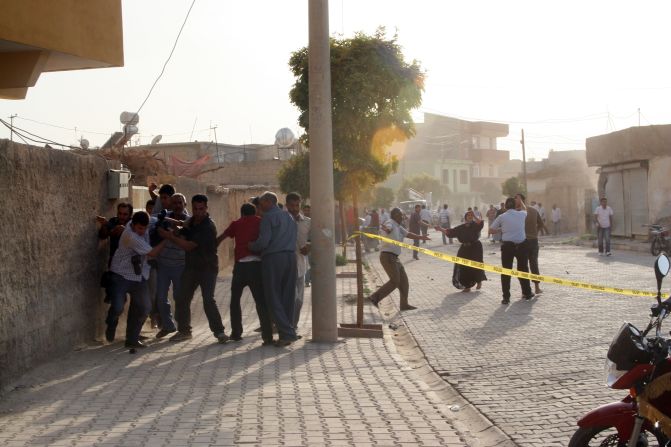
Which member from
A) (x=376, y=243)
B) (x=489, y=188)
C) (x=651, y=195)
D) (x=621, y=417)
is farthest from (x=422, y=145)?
(x=621, y=417)

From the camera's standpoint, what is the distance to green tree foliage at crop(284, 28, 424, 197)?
19.3m

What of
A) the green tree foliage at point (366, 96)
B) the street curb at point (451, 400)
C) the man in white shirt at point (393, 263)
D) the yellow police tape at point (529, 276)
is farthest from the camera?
the green tree foliage at point (366, 96)

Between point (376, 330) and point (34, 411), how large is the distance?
5697 mm

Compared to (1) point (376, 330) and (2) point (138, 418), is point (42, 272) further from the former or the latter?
(1) point (376, 330)

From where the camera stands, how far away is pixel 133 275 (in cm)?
1045

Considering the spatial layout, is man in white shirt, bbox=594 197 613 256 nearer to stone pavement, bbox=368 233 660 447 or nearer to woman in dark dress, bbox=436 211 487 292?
stone pavement, bbox=368 233 660 447

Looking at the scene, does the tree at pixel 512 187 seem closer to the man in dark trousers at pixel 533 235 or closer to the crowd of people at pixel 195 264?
the man in dark trousers at pixel 533 235

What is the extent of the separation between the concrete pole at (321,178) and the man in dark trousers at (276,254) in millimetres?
315

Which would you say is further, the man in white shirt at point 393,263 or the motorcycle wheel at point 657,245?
the motorcycle wheel at point 657,245

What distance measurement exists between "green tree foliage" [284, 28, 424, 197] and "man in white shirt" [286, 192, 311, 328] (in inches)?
292

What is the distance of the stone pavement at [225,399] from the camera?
6.44 m

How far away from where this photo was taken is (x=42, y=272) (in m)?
9.20

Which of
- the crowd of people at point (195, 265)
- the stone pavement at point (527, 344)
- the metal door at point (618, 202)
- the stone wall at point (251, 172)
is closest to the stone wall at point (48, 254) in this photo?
the crowd of people at point (195, 265)

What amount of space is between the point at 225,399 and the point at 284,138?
1582 inches
